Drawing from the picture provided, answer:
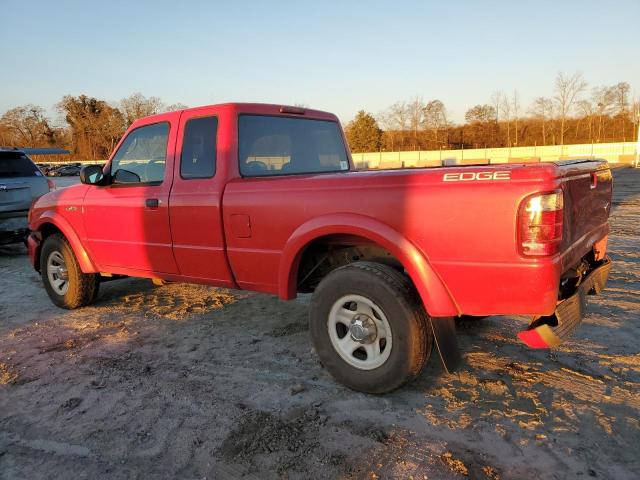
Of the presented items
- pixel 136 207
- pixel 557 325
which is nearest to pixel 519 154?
pixel 136 207

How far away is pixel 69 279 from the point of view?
5.19 metres

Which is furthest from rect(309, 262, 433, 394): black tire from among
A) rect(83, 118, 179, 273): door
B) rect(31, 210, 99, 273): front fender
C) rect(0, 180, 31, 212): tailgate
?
rect(0, 180, 31, 212): tailgate

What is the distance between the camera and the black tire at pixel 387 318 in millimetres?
2885

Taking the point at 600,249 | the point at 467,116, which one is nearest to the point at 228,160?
the point at 600,249

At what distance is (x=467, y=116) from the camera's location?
63625mm

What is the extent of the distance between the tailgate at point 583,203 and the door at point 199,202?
244 centimetres

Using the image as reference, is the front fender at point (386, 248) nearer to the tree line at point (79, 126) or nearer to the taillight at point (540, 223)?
the taillight at point (540, 223)

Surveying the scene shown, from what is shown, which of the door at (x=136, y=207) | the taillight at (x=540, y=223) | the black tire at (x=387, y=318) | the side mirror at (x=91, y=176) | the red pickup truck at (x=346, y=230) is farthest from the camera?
the side mirror at (x=91, y=176)

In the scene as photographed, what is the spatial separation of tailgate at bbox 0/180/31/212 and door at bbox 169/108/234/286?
610 cm

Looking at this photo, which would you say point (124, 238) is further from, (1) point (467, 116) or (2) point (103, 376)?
(1) point (467, 116)

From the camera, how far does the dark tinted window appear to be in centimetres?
866

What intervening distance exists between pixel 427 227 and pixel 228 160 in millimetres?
1824

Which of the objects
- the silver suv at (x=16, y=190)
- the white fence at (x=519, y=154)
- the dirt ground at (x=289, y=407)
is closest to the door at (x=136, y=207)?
the dirt ground at (x=289, y=407)

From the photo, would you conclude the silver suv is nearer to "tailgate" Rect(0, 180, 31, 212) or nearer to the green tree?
"tailgate" Rect(0, 180, 31, 212)
